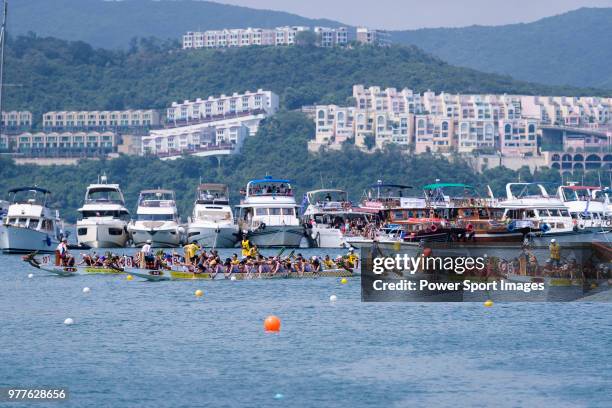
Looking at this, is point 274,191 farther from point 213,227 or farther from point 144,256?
point 144,256

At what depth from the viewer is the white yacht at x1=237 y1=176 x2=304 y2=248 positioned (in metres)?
105

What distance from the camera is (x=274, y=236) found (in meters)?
105

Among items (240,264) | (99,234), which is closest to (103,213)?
(99,234)

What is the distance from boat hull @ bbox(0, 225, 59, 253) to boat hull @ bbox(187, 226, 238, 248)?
9957 millimetres

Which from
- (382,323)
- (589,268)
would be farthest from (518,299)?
(382,323)

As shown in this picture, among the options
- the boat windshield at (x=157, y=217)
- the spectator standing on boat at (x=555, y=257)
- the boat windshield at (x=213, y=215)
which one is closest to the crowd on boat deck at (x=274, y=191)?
the boat windshield at (x=213, y=215)

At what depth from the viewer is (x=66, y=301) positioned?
66125mm

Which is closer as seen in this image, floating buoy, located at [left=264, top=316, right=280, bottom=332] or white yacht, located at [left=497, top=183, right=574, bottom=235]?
floating buoy, located at [left=264, top=316, right=280, bottom=332]

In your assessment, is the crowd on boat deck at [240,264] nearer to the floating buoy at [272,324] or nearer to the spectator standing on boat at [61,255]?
the spectator standing on boat at [61,255]

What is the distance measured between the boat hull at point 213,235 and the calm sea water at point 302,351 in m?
35.7

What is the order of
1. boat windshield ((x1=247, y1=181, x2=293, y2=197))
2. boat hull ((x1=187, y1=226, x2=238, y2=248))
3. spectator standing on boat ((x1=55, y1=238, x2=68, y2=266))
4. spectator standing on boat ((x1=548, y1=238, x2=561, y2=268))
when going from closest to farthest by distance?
1. spectator standing on boat ((x1=548, y1=238, x2=561, y2=268))
2. spectator standing on boat ((x1=55, y1=238, x2=68, y2=266))
3. boat hull ((x1=187, y1=226, x2=238, y2=248))
4. boat windshield ((x1=247, y1=181, x2=293, y2=197))

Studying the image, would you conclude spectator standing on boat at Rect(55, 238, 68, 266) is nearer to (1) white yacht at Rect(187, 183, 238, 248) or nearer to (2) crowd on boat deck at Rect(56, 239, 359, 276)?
(2) crowd on boat deck at Rect(56, 239, 359, 276)

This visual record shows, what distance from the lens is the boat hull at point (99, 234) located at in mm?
108250

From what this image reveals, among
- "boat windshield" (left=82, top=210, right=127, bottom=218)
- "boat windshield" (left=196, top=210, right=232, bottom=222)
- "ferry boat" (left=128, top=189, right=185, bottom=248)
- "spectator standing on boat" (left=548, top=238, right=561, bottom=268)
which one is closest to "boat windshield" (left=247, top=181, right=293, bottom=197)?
"boat windshield" (left=196, top=210, right=232, bottom=222)
